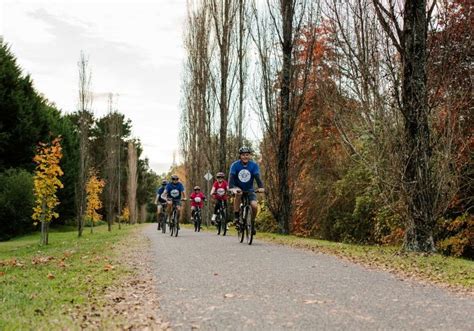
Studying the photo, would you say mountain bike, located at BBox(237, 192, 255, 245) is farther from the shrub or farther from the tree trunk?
the shrub

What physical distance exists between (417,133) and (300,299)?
21.0 feet

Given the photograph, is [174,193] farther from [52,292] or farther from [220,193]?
[52,292]

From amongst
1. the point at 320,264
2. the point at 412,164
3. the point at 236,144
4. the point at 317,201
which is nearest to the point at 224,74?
the point at 236,144

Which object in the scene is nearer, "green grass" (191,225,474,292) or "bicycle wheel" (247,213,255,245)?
"green grass" (191,225,474,292)

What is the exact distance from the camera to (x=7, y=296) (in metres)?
6.70

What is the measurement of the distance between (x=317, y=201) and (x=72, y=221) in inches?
1153

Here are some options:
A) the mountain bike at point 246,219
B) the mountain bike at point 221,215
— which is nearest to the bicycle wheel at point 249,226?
the mountain bike at point 246,219

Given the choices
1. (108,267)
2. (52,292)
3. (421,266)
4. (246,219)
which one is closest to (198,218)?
(246,219)

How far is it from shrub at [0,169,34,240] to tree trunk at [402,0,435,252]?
26.4m

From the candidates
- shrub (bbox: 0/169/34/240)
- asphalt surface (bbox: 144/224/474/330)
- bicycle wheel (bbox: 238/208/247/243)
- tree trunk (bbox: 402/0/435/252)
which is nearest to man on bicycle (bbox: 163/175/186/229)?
bicycle wheel (bbox: 238/208/247/243)

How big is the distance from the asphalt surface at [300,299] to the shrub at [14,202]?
25418 millimetres

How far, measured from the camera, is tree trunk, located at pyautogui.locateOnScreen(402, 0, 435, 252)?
35.8 ft

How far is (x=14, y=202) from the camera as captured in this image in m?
31.8

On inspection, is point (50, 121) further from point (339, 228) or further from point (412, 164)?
point (412, 164)
